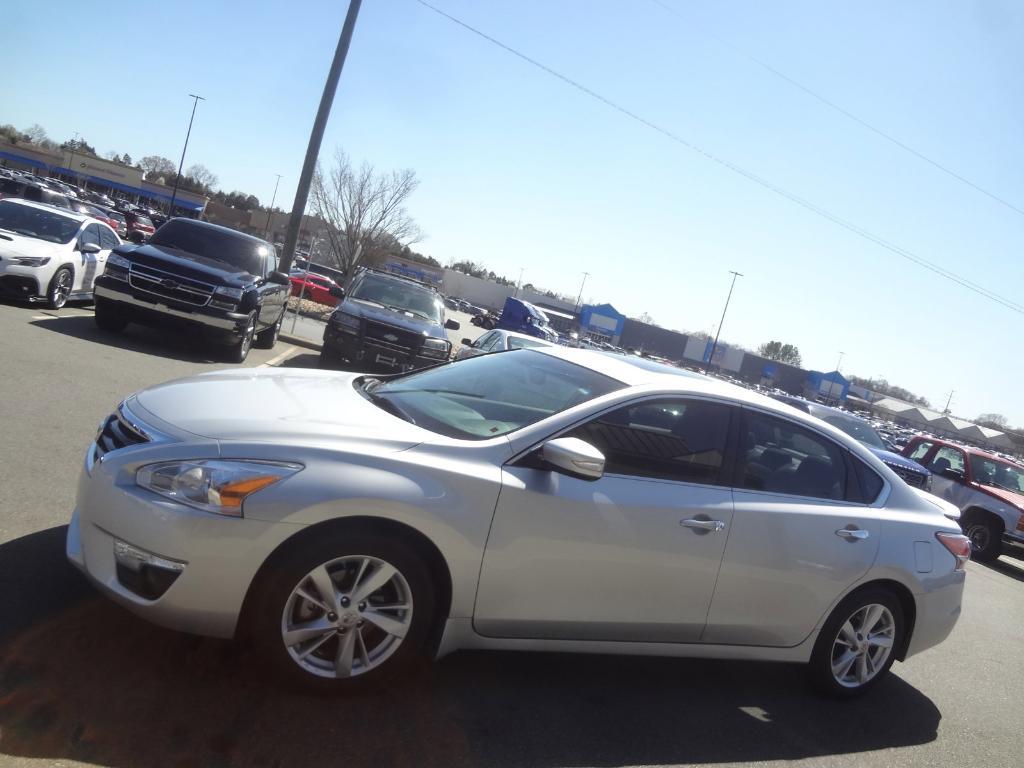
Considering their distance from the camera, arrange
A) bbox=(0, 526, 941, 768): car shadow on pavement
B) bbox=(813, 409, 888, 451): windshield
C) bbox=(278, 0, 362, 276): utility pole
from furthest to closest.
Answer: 1. bbox=(813, 409, 888, 451): windshield
2. bbox=(278, 0, 362, 276): utility pole
3. bbox=(0, 526, 941, 768): car shadow on pavement

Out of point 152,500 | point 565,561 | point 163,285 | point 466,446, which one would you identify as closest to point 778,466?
point 565,561

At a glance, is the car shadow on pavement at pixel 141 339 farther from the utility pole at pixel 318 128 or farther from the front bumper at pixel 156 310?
the utility pole at pixel 318 128

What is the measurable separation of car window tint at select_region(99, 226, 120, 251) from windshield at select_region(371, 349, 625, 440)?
10.7 m

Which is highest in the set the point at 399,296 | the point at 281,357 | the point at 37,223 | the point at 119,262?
the point at 399,296

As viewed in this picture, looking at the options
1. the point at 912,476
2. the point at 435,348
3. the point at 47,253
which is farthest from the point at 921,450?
the point at 47,253

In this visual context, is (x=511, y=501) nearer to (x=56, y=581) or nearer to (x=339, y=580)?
(x=339, y=580)

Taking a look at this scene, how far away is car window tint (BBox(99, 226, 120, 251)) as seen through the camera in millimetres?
12968

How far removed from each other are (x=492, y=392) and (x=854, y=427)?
14.6m

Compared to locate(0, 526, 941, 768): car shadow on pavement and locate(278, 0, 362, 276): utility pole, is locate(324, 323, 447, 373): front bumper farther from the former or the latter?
locate(0, 526, 941, 768): car shadow on pavement

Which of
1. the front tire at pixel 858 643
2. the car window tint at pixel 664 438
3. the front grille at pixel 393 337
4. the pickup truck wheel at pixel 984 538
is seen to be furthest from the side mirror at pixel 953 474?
the car window tint at pixel 664 438

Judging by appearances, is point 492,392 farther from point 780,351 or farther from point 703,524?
point 780,351

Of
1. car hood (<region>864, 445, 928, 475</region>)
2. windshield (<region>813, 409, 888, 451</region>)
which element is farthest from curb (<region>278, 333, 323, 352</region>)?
windshield (<region>813, 409, 888, 451</region>)

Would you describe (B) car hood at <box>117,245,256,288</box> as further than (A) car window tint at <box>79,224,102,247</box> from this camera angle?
No

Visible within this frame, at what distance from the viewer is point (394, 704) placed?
3303 millimetres
